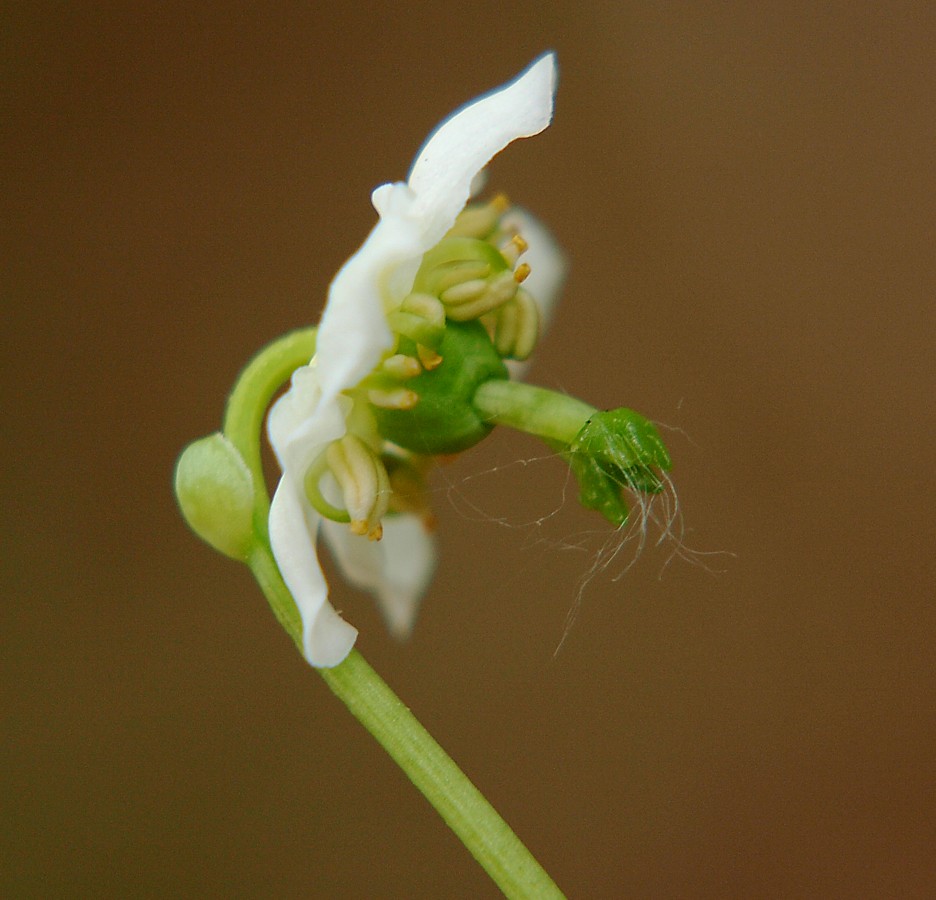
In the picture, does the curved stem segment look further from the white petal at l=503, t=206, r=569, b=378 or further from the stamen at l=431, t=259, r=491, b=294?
the white petal at l=503, t=206, r=569, b=378

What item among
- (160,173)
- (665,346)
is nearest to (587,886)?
(665,346)

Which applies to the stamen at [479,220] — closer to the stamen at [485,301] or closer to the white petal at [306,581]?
the stamen at [485,301]

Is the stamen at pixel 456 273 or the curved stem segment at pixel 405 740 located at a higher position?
the stamen at pixel 456 273

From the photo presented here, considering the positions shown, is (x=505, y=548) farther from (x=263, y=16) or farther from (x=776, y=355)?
(x=263, y=16)

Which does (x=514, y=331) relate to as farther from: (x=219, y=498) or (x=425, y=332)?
(x=219, y=498)

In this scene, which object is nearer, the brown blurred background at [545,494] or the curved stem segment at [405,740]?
the curved stem segment at [405,740]

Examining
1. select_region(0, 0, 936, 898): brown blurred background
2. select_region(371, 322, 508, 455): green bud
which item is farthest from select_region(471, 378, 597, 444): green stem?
select_region(0, 0, 936, 898): brown blurred background

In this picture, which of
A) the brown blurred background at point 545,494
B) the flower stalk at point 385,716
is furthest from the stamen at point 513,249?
the brown blurred background at point 545,494

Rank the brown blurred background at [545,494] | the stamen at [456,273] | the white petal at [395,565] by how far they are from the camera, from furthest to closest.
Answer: the brown blurred background at [545,494]
the white petal at [395,565]
the stamen at [456,273]

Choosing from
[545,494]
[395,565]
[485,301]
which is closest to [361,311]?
[485,301]
